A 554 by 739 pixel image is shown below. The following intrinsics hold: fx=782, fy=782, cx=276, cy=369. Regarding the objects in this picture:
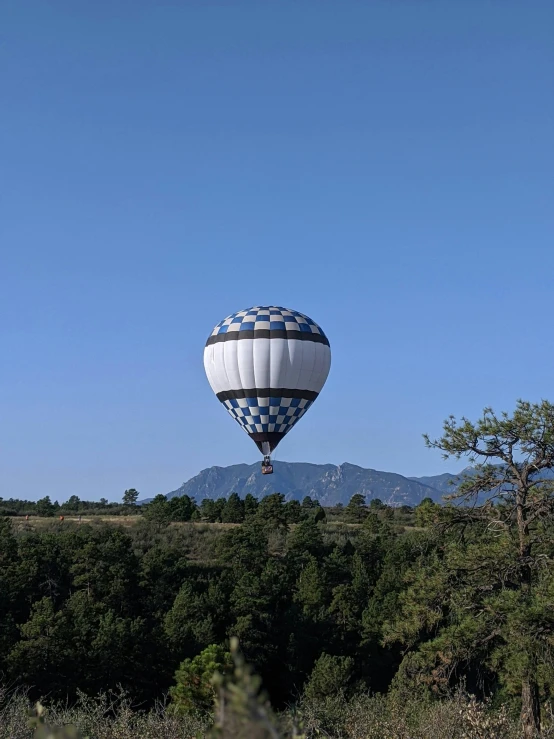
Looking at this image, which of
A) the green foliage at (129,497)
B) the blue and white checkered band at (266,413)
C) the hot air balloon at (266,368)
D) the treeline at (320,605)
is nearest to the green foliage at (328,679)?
the treeline at (320,605)

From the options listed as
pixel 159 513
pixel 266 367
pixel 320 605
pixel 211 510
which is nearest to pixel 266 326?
pixel 266 367

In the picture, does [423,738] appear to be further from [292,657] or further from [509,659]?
[292,657]

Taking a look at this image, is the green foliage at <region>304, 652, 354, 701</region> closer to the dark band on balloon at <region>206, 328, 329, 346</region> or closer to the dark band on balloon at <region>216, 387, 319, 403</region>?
the dark band on balloon at <region>216, 387, 319, 403</region>

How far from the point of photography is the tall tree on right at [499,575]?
62.6 ft

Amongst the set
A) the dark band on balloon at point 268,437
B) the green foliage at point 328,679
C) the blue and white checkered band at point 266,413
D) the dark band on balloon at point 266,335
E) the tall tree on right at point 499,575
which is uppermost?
the dark band on balloon at point 266,335

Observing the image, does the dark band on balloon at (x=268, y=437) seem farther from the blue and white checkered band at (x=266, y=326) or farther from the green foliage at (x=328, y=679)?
the green foliage at (x=328, y=679)

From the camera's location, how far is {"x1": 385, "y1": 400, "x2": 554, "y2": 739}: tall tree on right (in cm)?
1909

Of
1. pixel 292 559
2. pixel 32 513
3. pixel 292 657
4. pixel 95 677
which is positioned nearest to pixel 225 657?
pixel 95 677

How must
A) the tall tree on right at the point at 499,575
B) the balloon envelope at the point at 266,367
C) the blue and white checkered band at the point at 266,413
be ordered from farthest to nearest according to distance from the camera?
the blue and white checkered band at the point at 266,413 → the balloon envelope at the point at 266,367 → the tall tree on right at the point at 499,575

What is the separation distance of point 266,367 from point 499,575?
76.0 ft

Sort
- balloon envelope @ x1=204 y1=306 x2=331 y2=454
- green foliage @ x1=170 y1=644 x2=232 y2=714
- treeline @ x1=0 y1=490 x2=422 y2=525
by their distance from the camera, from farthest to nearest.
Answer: treeline @ x1=0 y1=490 x2=422 y2=525
balloon envelope @ x1=204 y1=306 x2=331 y2=454
green foliage @ x1=170 y1=644 x2=232 y2=714

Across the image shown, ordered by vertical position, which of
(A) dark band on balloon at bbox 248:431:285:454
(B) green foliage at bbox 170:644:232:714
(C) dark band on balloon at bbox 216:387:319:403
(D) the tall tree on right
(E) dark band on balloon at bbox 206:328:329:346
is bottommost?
(B) green foliage at bbox 170:644:232:714

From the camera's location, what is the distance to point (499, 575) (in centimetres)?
2055

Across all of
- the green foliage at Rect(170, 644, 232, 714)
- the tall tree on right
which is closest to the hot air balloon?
the green foliage at Rect(170, 644, 232, 714)
